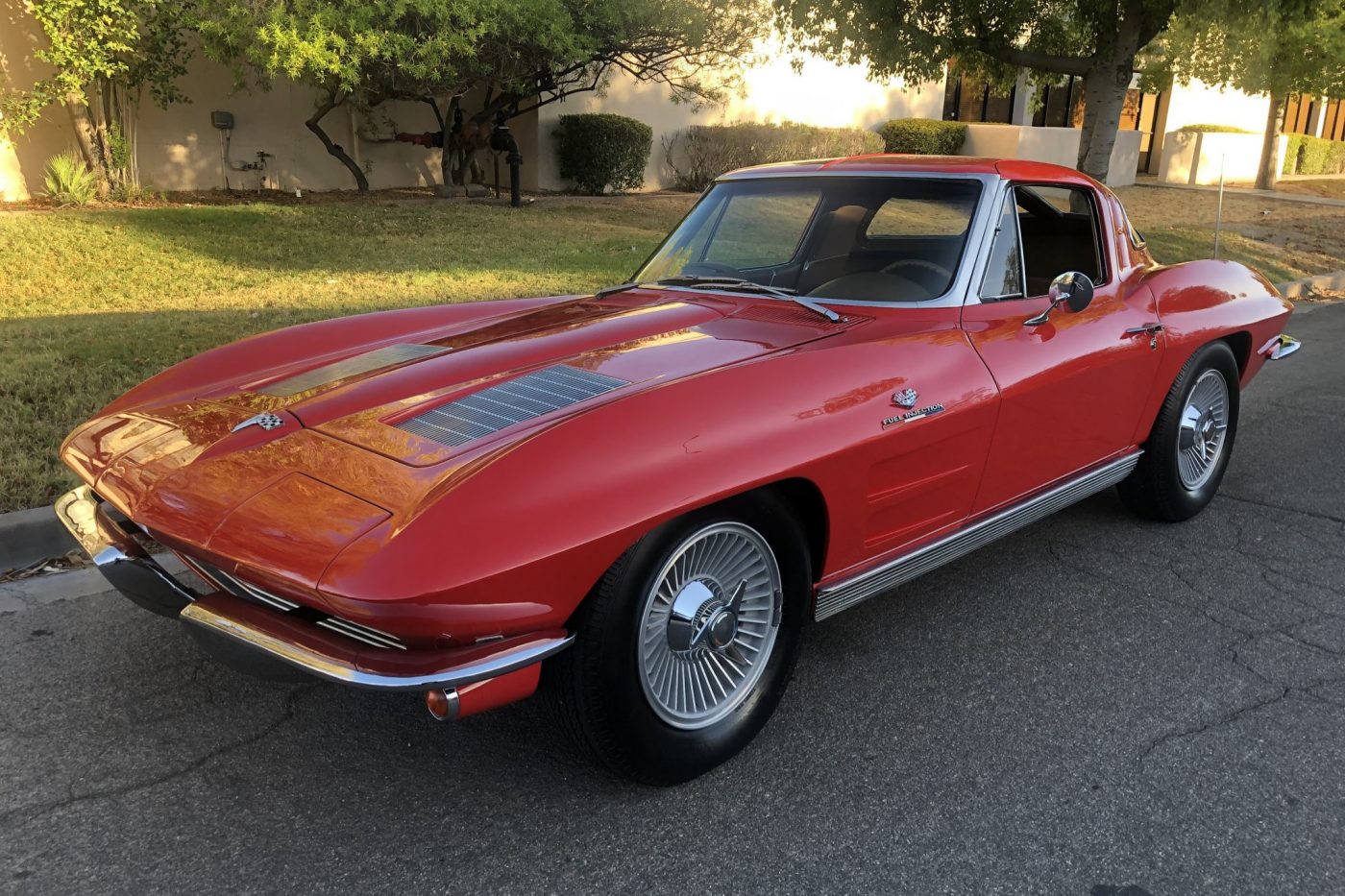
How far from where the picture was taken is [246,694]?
307cm

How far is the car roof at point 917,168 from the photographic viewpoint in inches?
149

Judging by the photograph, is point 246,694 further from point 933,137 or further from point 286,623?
point 933,137

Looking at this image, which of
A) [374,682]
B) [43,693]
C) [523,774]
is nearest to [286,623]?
[374,682]

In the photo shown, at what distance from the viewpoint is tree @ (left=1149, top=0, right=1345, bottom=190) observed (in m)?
10.3

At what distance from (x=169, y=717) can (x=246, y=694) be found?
22 cm

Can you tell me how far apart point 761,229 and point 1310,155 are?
31080 mm

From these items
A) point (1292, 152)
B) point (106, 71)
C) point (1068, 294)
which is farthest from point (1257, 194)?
point (1068, 294)

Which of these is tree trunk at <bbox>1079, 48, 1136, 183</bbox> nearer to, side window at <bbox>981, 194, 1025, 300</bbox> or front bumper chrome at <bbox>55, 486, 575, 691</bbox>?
side window at <bbox>981, 194, 1025, 300</bbox>

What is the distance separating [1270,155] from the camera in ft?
79.3

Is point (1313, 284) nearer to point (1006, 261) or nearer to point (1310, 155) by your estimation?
point (1006, 261)

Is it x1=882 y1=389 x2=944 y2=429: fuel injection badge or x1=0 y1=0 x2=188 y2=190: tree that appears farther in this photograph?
x1=0 y1=0 x2=188 y2=190: tree

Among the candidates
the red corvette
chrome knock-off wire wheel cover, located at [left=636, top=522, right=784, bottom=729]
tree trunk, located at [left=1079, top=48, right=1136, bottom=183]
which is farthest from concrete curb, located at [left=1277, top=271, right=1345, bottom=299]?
chrome knock-off wire wheel cover, located at [left=636, top=522, right=784, bottom=729]

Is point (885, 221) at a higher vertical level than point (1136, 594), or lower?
higher

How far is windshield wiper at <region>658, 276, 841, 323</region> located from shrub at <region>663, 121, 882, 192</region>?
1451 cm
